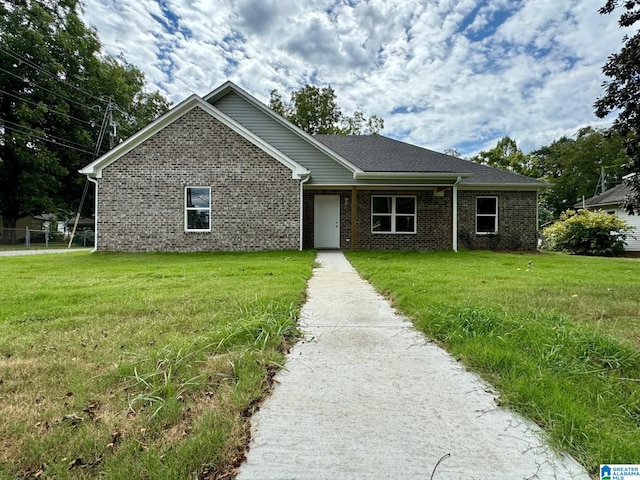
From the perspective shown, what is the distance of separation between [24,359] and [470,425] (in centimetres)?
330

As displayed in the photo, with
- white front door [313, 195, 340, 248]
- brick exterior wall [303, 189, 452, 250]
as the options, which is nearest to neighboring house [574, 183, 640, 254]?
brick exterior wall [303, 189, 452, 250]

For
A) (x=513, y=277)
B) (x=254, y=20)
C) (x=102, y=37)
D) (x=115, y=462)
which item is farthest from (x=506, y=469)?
(x=102, y=37)

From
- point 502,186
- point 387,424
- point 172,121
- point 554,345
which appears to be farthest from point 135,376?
point 502,186

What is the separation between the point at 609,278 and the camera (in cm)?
677

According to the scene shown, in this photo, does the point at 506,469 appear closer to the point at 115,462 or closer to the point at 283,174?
the point at 115,462

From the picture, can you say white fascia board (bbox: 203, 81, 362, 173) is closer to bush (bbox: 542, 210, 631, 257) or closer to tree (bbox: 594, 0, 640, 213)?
tree (bbox: 594, 0, 640, 213)

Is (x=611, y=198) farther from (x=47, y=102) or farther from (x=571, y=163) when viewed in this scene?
(x=47, y=102)

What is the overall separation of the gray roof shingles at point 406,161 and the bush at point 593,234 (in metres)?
3.10

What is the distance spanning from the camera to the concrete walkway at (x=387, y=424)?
5.01ft

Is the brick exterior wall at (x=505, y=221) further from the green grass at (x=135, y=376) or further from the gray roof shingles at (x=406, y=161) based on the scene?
the green grass at (x=135, y=376)

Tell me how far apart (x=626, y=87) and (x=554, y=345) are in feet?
13.6

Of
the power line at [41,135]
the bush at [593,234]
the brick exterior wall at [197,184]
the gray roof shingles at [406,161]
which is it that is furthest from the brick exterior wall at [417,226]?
the power line at [41,135]

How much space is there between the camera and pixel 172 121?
36.7 ft

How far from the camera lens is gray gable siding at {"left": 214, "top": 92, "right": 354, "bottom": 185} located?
1248cm
